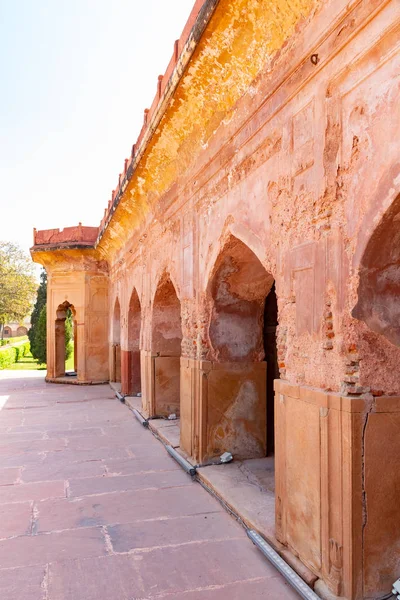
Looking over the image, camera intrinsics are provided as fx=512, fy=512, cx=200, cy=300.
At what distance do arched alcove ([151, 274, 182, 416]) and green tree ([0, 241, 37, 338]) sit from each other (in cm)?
2276

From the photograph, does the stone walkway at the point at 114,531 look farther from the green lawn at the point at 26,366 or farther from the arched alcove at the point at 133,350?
the green lawn at the point at 26,366

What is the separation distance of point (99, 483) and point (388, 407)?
3.33m

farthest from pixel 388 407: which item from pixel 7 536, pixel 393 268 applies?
pixel 7 536

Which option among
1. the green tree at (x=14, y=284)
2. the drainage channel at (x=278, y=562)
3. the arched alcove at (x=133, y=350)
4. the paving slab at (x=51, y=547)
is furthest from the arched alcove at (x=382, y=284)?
the green tree at (x=14, y=284)

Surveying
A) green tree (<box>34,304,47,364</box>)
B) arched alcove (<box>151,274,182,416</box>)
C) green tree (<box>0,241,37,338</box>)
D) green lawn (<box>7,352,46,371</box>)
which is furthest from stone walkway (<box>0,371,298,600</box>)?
green tree (<box>0,241,37,338</box>)

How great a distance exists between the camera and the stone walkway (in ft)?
10.0

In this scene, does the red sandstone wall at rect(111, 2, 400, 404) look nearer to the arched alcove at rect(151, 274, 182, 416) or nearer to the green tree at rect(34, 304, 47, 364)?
the arched alcove at rect(151, 274, 182, 416)

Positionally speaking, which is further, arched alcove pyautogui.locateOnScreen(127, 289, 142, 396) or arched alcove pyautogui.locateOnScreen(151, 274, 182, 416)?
arched alcove pyautogui.locateOnScreen(127, 289, 142, 396)

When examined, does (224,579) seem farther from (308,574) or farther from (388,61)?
(388,61)

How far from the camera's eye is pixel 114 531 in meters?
3.88

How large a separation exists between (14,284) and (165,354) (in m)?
23.0

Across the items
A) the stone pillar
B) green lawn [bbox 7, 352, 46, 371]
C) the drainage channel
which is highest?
the stone pillar

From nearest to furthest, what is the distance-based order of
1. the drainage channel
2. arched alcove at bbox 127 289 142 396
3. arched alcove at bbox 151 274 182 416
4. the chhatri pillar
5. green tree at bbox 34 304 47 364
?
the drainage channel, arched alcove at bbox 151 274 182 416, arched alcove at bbox 127 289 142 396, the chhatri pillar, green tree at bbox 34 304 47 364

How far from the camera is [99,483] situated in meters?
5.07
